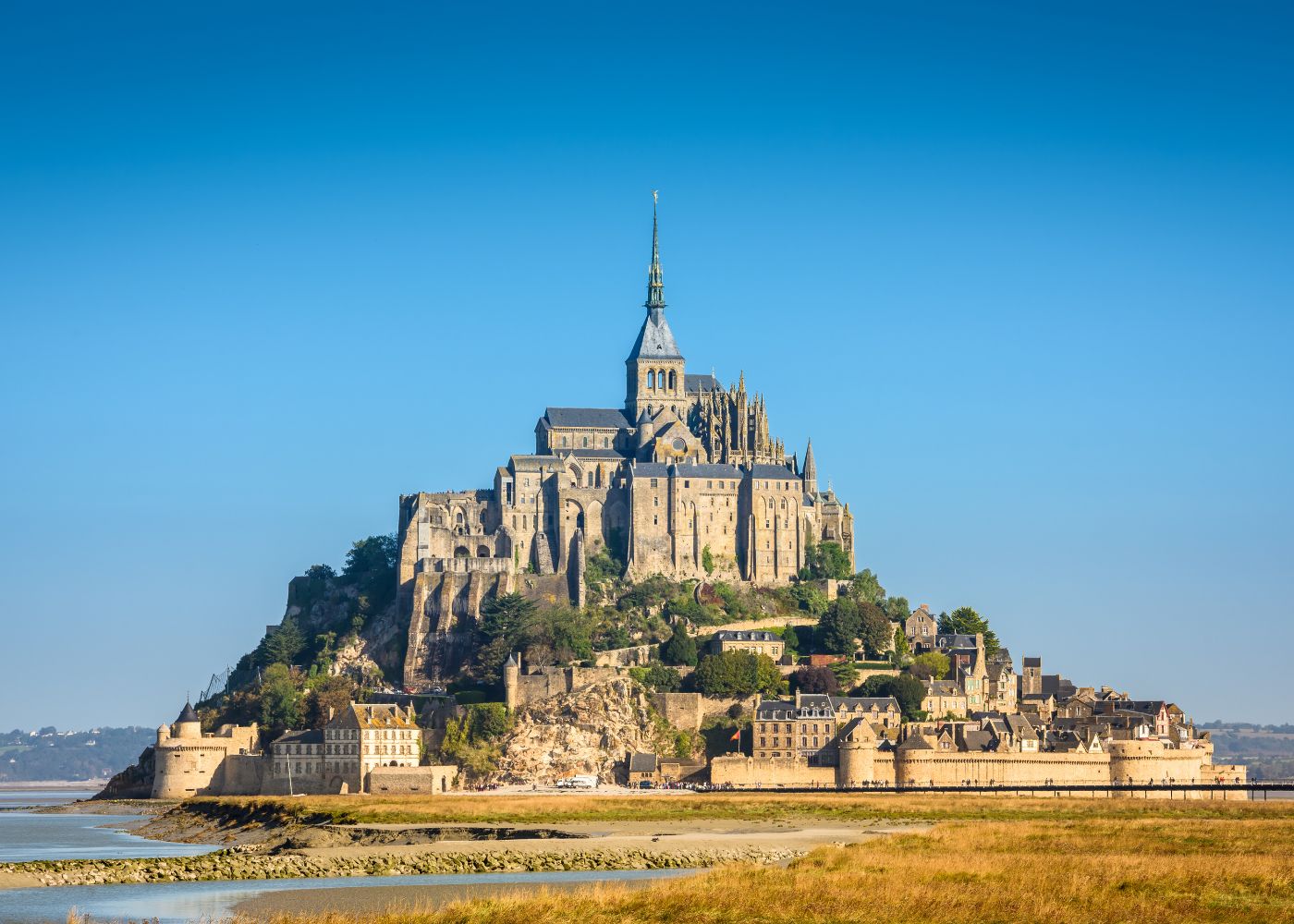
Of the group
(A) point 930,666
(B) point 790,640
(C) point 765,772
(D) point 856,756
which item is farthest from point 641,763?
(A) point 930,666

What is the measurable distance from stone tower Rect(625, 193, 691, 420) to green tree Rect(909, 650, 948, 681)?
24.2 metres

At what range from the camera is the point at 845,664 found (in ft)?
363

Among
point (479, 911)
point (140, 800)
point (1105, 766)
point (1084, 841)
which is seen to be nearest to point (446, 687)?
point (140, 800)

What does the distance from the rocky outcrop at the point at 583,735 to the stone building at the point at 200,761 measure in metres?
13.7

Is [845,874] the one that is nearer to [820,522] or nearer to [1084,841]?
[1084,841]

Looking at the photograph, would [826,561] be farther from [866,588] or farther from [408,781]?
[408,781]

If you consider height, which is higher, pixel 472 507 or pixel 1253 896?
pixel 472 507

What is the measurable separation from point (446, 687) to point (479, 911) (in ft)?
224

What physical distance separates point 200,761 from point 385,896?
57.2 meters

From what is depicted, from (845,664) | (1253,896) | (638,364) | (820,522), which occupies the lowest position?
(1253,896)

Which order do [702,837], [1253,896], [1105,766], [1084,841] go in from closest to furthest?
[1253,896] < [1084,841] < [702,837] < [1105,766]

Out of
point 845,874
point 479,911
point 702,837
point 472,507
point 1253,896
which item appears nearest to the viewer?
point 479,911

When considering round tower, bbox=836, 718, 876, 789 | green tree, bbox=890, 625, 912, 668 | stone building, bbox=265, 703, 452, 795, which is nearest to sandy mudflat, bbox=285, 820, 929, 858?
round tower, bbox=836, 718, 876, 789

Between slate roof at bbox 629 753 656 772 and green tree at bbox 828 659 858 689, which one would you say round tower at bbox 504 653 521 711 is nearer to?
slate roof at bbox 629 753 656 772
